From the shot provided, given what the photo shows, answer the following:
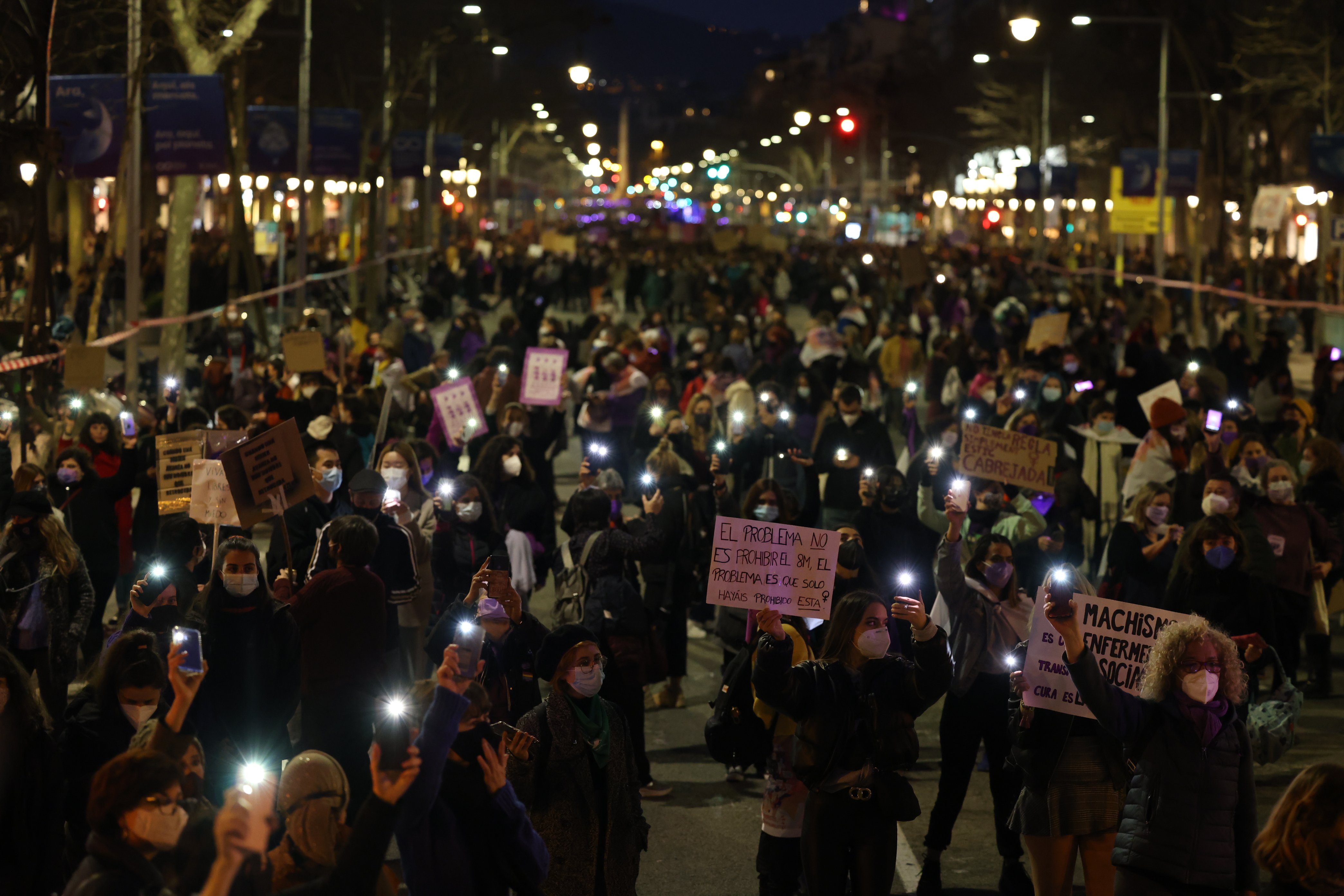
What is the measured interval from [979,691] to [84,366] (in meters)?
8.74

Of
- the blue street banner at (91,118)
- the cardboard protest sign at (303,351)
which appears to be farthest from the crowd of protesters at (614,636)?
the blue street banner at (91,118)

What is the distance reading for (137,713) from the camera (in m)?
6.03

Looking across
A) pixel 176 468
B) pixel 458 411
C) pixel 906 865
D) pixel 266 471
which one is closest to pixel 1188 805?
pixel 906 865

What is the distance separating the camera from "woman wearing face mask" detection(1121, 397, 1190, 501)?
12.7 m

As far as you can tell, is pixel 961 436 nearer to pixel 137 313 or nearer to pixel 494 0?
pixel 137 313

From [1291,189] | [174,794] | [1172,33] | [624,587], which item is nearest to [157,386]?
[624,587]

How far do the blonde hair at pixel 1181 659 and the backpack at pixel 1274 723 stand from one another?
0.84 metres

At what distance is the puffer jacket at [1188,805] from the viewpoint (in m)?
5.98

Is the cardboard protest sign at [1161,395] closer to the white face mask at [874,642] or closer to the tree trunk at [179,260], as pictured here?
the white face mask at [874,642]

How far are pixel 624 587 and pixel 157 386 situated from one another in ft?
45.3

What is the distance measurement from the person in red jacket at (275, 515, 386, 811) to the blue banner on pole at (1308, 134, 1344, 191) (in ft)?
77.2

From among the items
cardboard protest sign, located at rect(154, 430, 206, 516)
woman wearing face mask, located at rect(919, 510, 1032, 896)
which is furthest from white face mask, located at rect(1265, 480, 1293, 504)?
cardboard protest sign, located at rect(154, 430, 206, 516)

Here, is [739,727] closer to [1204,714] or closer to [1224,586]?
[1204,714]

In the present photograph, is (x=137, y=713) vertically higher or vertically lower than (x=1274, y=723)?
higher
